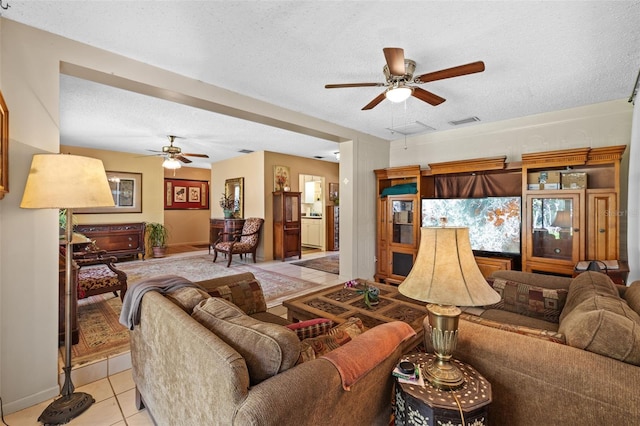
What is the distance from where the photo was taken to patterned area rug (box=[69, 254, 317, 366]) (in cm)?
250

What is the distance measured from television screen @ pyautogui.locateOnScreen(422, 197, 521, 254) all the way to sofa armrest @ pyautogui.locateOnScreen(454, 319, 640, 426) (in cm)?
240

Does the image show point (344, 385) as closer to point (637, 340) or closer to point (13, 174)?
point (637, 340)

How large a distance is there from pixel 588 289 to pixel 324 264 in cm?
470

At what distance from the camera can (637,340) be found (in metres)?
1.07

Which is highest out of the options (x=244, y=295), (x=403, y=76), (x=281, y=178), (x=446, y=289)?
(x=403, y=76)

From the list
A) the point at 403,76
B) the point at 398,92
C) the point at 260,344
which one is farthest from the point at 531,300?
the point at 260,344

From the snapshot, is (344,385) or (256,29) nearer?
(344,385)

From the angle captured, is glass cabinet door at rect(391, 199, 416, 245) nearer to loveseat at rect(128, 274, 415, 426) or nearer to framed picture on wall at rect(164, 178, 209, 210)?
loveseat at rect(128, 274, 415, 426)

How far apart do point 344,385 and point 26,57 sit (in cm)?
282

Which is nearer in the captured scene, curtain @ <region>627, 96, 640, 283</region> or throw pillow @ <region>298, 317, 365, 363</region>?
throw pillow @ <region>298, 317, 365, 363</region>

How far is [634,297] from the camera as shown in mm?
1703

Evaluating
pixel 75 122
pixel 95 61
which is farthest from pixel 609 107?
pixel 75 122

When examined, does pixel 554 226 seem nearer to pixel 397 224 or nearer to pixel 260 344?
pixel 397 224

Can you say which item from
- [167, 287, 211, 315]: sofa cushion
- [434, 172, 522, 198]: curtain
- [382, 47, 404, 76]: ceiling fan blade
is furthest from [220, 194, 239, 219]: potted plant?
[382, 47, 404, 76]: ceiling fan blade
